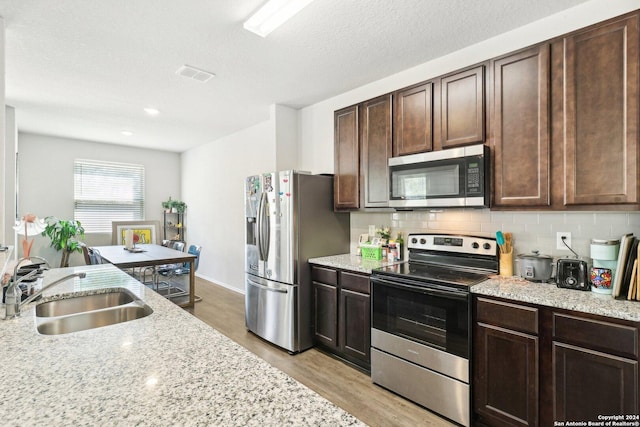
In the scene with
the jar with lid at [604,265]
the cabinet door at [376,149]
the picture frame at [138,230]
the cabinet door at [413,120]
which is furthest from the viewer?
the picture frame at [138,230]

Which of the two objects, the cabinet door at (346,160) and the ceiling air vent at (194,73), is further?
the cabinet door at (346,160)

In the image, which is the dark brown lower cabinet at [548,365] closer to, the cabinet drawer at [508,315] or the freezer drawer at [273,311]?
the cabinet drawer at [508,315]

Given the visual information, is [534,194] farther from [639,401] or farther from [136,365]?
[136,365]

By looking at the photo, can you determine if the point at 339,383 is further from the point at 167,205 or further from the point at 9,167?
the point at 167,205

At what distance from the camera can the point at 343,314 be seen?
2.87m

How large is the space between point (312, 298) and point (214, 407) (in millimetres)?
2426

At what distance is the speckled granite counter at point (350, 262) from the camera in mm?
2714

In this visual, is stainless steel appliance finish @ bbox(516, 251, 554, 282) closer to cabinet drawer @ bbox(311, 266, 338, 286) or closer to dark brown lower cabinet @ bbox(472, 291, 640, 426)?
dark brown lower cabinet @ bbox(472, 291, 640, 426)

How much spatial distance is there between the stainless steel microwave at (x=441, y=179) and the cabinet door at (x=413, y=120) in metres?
0.11

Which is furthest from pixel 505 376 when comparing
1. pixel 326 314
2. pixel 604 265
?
pixel 326 314

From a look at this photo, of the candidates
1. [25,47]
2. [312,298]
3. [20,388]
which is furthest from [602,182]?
[25,47]

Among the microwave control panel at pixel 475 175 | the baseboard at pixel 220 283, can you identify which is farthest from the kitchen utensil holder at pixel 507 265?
the baseboard at pixel 220 283

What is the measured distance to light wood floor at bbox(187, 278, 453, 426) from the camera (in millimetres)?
2123

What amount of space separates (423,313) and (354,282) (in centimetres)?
69
